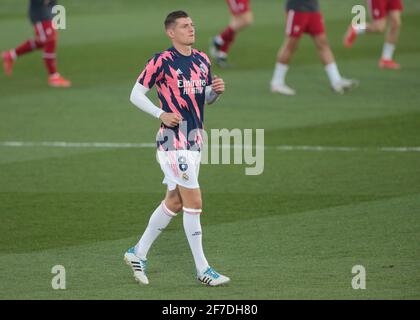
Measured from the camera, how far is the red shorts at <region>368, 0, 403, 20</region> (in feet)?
58.6

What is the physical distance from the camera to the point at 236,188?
460 inches

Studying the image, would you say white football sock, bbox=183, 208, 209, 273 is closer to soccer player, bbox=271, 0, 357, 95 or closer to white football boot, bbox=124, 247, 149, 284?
white football boot, bbox=124, 247, 149, 284

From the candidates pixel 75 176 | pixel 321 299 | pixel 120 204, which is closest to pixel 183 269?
pixel 321 299

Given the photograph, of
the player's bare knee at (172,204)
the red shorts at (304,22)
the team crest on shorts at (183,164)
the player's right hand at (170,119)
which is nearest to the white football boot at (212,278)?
the player's bare knee at (172,204)

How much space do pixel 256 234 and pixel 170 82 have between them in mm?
2101

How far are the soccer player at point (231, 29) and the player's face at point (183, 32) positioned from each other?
34.2 feet

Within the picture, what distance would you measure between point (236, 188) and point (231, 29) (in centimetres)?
782

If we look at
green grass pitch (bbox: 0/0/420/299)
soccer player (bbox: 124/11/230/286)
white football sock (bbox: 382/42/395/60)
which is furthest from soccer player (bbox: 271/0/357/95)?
soccer player (bbox: 124/11/230/286)

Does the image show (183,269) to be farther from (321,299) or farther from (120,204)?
(120,204)

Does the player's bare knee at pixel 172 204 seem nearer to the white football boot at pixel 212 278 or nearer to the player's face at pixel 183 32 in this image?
the white football boot at pixel 212 278

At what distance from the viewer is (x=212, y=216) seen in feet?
34.5

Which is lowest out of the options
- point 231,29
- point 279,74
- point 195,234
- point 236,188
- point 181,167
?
point 195,234

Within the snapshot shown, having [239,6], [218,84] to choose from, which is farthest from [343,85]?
[218,84]

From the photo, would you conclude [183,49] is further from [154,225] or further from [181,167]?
[154,225]
